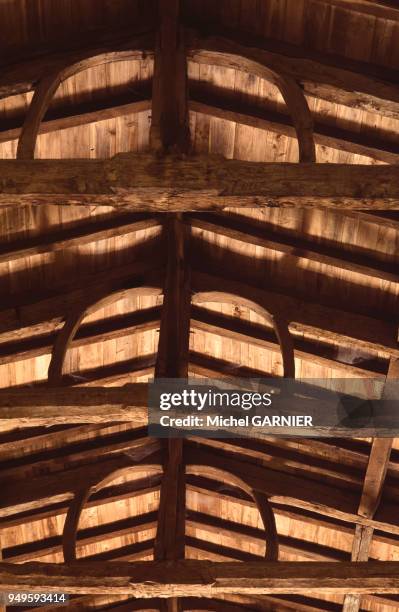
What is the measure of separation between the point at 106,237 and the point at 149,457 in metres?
3.14

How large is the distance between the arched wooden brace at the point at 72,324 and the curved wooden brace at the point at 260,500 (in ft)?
8.09

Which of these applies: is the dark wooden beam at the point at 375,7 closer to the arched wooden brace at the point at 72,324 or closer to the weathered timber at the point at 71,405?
the weathered timber at the point at 71,405

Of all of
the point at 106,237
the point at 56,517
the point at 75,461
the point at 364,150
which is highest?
the point at 364,150

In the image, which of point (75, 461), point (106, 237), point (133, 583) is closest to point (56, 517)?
point (75, 461)

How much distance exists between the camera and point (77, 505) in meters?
9.42

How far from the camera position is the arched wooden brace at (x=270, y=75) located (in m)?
5.88

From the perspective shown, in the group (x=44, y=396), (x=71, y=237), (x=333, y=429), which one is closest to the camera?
(x=44, y=396)

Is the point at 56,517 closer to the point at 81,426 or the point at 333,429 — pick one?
the point at 81,426

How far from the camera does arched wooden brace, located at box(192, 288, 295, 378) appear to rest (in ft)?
25.7

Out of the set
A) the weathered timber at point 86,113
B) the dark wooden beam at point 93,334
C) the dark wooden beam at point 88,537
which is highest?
the weathered timber at point 86,113

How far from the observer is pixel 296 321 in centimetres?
851

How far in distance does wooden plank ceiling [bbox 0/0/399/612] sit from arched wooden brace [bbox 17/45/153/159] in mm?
23

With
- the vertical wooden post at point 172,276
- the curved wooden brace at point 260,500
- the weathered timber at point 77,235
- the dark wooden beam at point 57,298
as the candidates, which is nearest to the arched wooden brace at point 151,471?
the curved wooden brace at point 260,500

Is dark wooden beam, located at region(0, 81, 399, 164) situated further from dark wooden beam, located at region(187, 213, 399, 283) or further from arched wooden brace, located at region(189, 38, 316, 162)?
dark wooden beam, located at region(187, 213, 399, 283)
